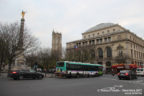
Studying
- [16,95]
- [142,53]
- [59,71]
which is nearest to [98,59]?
[142,53]

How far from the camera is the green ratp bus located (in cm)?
2408

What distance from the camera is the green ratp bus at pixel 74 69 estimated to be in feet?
79.0

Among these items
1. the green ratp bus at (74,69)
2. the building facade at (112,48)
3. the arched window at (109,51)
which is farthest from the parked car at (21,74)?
the arched window at (109,51)

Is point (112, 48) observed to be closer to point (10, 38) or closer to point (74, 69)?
point (74, 69)

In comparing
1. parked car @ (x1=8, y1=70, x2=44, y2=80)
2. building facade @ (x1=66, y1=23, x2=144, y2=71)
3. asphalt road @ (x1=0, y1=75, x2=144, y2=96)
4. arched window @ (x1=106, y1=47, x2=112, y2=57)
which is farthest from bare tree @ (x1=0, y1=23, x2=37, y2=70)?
arched window @ (x1=106, y1=47, x2=112, y2=57)

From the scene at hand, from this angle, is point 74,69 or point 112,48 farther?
point 112,48

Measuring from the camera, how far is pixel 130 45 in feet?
194

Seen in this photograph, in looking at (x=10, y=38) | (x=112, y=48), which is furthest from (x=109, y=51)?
(x=10, y=38)

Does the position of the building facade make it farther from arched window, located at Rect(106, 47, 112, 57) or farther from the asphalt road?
the asphalt road

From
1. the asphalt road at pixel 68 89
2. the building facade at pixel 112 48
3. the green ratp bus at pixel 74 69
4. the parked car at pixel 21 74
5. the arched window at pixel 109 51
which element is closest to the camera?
the asphalt road at pixel 68 89

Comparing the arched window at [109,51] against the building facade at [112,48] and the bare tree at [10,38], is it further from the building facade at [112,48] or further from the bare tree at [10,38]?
the bare tree at [10,38]

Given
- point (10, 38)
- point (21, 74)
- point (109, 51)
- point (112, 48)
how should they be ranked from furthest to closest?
point (109, 51), point (112, 48), point (10, 38), point (21, 74)

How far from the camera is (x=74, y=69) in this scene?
83.7ft

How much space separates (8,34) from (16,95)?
768 inches
